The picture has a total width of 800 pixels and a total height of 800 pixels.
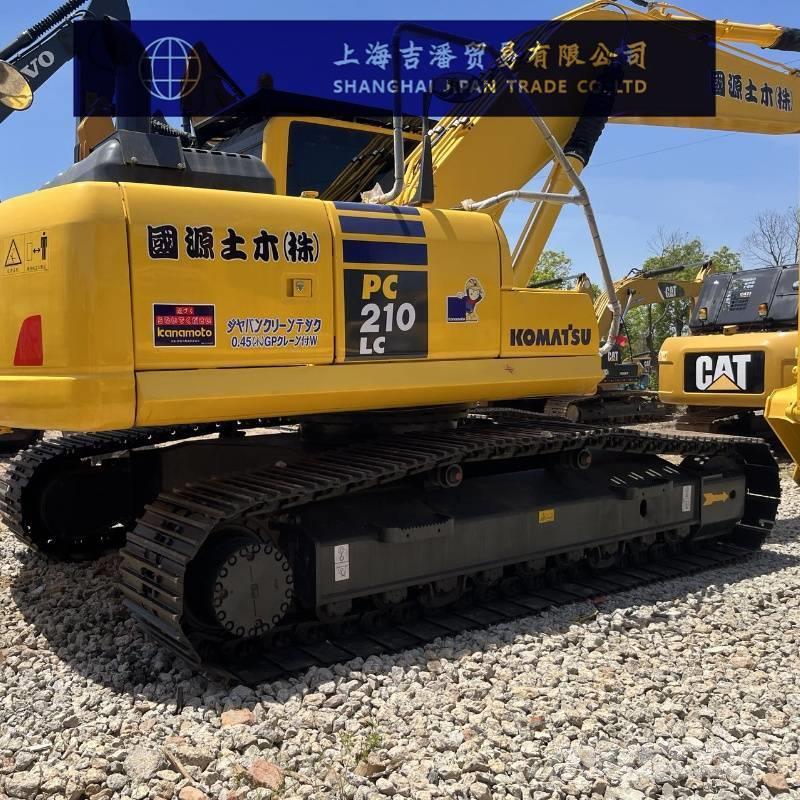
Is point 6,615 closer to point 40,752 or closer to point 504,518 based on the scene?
point 40,752

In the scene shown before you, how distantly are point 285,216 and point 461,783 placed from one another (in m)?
2.65

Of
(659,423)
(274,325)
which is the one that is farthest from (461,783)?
(659,423)

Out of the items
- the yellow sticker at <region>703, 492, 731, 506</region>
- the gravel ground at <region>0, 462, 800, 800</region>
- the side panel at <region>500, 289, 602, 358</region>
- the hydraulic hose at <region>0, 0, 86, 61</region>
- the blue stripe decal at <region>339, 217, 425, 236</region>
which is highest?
the hydraulic hose at <region>0, 0, 86, 61</region>

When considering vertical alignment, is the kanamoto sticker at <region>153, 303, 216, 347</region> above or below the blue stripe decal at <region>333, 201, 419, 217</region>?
below

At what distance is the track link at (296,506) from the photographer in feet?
12.9

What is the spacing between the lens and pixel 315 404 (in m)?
4.25

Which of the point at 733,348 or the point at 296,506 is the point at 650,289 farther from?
the point at 296,506

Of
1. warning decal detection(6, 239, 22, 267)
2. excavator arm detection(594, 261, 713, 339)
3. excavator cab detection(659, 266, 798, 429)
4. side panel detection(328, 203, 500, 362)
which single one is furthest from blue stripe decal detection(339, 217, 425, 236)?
excavator arm detection(594, 261, 713, 339)

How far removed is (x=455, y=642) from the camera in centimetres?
442

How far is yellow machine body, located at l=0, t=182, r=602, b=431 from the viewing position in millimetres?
3646

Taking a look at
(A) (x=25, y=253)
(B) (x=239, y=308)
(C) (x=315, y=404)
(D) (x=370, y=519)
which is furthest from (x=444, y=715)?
(A) (x=25, y=253)

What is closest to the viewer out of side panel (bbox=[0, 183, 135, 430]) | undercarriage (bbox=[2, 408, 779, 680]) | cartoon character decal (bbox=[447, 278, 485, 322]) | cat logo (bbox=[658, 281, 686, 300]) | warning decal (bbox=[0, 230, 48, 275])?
side panel (bbox=[0, 183, 135, 430])

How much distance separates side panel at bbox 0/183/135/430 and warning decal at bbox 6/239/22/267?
6cm

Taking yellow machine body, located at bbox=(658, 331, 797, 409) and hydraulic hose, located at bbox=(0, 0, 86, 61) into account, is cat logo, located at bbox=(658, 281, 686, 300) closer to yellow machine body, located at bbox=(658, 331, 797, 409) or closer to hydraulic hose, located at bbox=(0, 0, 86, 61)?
yellow machine body, located at bbox=(658, 331, 797, 409)
